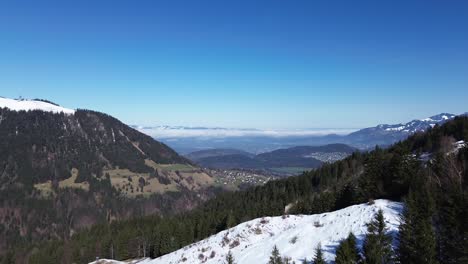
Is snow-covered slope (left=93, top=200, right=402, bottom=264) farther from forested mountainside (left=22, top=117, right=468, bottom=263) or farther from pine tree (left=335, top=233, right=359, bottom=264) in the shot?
forested mountainside (left=22, top=117, right=468, bottom=263)

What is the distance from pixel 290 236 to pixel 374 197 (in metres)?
27.7

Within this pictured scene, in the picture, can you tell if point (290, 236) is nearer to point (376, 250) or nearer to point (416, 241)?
point (376, 250)

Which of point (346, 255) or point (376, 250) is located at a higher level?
point (376, 250)

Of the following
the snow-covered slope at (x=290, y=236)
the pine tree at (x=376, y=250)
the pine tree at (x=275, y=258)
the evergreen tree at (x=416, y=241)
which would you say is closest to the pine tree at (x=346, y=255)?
the pine tree at (x=376, y=250)

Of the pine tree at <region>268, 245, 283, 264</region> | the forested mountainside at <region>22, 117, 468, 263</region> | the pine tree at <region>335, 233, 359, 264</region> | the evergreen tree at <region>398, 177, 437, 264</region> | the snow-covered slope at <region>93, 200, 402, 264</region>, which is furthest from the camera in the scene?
the snow-covered slope at <region>93, 200, 402, 264</region>

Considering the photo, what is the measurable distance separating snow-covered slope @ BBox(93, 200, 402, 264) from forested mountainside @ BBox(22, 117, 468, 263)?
179 inches

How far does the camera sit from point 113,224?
518 feet

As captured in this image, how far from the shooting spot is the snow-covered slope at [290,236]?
3772cm

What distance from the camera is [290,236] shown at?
42.1 m

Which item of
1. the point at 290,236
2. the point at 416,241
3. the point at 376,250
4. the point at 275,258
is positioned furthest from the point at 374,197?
the point at 416,241

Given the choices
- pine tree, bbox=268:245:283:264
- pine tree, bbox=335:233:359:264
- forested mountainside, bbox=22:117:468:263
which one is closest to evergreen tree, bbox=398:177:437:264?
forested mountainside, bbox=22:117:468:263

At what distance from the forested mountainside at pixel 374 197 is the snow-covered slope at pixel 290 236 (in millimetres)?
4547

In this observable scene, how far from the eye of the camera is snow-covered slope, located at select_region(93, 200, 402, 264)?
124ft

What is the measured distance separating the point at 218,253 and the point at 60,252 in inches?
4228
